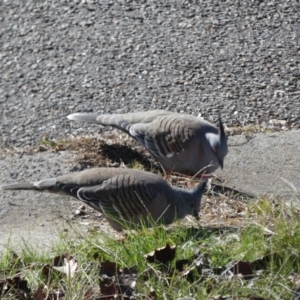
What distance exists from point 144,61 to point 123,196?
11.0ft

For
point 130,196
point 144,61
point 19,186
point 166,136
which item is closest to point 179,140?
point 166,136

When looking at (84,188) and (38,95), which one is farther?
(38,95)

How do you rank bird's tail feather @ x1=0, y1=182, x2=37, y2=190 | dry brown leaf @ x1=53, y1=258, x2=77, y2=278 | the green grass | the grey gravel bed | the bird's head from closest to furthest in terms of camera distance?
the green grass
dry brown leaf @ x1=53, y1=258, x2=77, y2=278
bird's tail feather @ x1=0, y1=182, x2=37, y2=190
the bird's head
the grey gravel bed

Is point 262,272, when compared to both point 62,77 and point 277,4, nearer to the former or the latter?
point 62,77

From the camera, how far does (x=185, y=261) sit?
453cm

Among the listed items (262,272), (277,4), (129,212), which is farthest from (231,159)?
(277,4)

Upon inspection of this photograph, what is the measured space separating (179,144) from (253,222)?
1923mm

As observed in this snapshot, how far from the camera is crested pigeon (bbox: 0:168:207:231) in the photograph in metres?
5.52

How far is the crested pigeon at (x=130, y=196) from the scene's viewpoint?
5.52 metres

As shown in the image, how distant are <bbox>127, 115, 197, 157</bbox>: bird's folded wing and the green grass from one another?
5.34 ft

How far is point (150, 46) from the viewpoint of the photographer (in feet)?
29.3

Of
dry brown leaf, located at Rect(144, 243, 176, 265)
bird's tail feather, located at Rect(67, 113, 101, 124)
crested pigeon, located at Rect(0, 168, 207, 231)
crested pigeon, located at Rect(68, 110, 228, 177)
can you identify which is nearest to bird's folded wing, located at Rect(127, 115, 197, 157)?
crested pigeon, located at Rect(68, 110, 228, 177)

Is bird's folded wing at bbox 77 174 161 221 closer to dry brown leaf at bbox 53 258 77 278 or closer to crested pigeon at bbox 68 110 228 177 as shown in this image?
dry brown leaf at bbox 53 258 77 278

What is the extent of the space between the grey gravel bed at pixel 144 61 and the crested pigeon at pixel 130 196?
181cm
